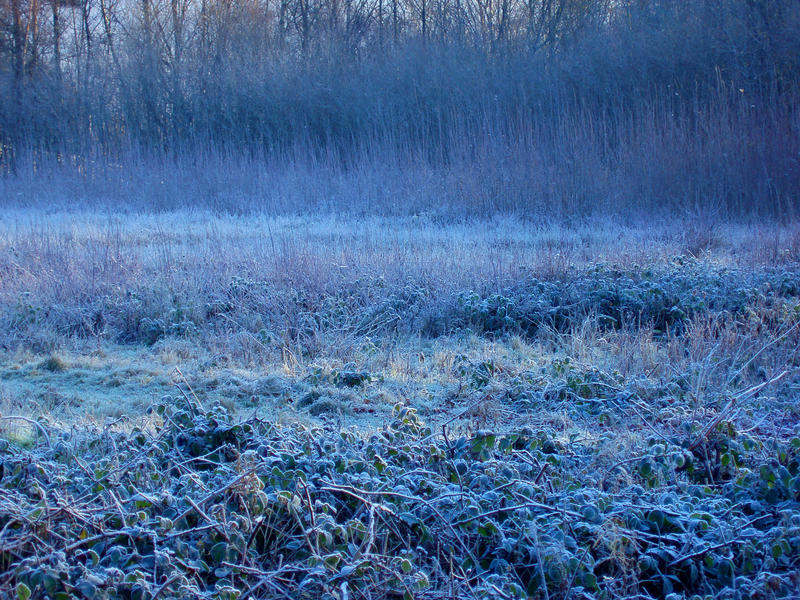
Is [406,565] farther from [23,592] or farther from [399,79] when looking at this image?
[399,79]

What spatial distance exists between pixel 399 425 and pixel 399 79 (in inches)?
584

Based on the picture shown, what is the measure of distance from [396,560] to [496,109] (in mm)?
13764

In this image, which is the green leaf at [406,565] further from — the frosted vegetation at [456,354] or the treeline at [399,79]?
the treeline at [399,79]

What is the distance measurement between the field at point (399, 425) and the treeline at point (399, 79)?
6.69 m

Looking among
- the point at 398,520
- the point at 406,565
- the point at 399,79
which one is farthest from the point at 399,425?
the point at 399,79

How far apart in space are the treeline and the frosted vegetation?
0.11 m

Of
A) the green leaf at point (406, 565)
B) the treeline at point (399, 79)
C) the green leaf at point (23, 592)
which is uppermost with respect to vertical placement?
the treeline at point (399, 79)

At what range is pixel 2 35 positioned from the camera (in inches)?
895

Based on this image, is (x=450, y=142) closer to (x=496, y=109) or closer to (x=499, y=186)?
(x=496, y=109)

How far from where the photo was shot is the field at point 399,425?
6.90 ft

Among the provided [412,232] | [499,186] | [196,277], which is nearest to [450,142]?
[499,186]

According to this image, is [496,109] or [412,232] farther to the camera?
[496,109]

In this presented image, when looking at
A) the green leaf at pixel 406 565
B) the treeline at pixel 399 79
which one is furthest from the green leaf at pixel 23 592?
the treeline at pixel 399 79

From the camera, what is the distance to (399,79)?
16.6 metres
